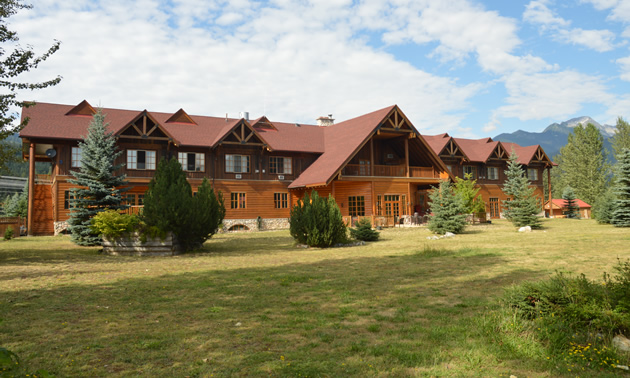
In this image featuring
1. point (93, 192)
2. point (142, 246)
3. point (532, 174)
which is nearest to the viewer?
point (142, 246)

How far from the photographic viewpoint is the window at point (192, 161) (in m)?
31.3

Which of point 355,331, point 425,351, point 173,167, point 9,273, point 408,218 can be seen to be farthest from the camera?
point 408,218

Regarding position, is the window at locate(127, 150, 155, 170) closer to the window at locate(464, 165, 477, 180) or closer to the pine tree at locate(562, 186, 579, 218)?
the window at locate(464, 165, 477, 180)

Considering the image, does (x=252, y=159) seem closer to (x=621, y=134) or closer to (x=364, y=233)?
(x=364, y=233)

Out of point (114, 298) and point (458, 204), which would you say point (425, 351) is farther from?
point (458, 204)

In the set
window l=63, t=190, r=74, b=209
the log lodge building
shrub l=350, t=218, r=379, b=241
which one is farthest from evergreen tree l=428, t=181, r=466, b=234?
window l=63, t=190, r=74, b=209

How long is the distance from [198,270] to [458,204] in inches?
571

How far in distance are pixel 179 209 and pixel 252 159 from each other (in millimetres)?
17925

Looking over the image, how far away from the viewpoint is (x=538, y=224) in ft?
81.7

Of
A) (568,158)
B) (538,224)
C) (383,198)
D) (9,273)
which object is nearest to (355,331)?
(9,273)

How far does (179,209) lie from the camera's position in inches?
605

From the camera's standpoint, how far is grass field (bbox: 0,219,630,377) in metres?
4.50

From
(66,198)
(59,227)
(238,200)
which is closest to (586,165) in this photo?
(238,200)

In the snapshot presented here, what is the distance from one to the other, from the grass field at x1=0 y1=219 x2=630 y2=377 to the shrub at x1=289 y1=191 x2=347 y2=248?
15.5 ft
